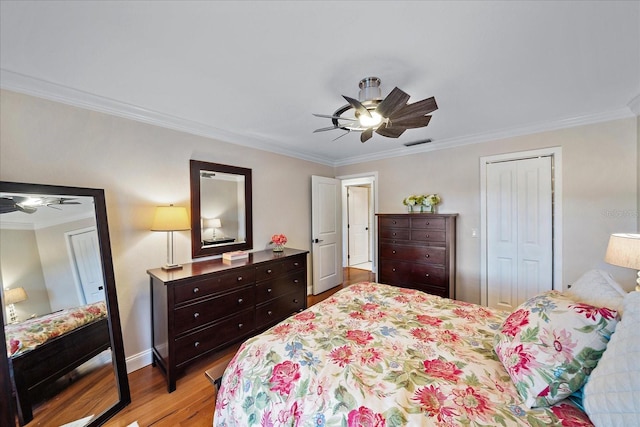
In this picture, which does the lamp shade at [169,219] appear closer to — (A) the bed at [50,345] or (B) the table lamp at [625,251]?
(A) the bed at [50,345]

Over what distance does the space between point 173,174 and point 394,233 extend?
2917 millimetres

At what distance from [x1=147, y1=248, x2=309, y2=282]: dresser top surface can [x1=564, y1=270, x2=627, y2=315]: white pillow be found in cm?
247

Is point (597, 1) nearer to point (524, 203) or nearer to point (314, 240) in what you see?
point (524, 203)

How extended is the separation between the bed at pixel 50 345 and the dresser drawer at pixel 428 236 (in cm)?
339

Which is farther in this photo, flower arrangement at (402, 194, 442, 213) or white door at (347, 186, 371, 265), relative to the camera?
white door at (347, 186, 371, 265)

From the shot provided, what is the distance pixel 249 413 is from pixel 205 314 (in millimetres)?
A: 1331

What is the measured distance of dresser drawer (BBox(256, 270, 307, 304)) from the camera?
106 inches

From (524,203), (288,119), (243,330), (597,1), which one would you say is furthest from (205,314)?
(524,203)

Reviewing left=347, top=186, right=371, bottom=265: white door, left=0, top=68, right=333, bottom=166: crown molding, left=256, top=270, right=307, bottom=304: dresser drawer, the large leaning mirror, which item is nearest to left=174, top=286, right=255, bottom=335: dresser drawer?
left=256, top=270, right=307, bottom=304: dresser drawer

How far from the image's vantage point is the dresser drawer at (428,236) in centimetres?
319

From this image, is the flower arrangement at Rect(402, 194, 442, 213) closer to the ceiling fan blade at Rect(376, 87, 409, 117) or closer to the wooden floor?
the ceiling fan blade at Rect(376, 87, 409, 117)

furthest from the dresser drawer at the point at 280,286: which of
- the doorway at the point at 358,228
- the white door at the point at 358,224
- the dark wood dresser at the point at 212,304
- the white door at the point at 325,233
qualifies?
the white door at the point at 358,224

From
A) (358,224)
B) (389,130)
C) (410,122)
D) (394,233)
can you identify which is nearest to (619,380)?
(410,122)

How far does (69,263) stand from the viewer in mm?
1765
